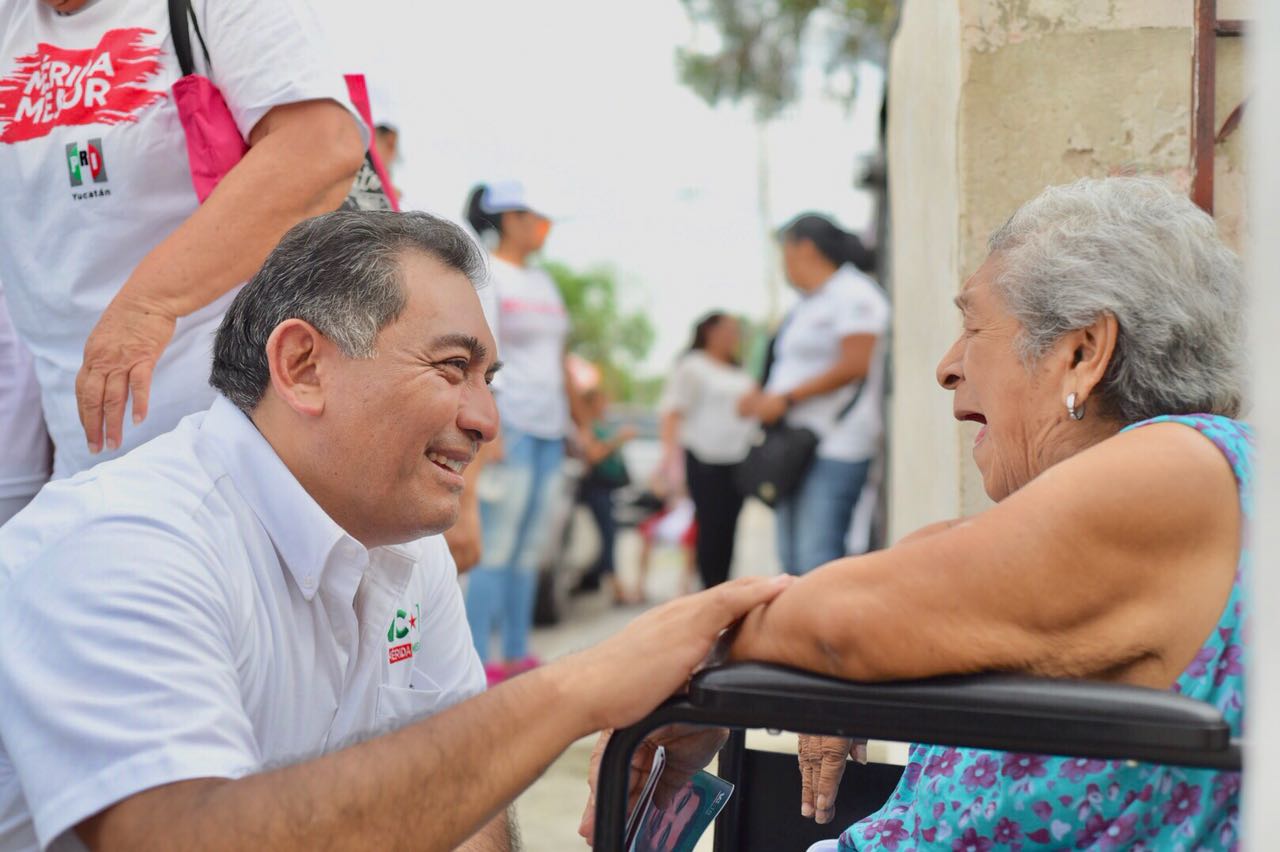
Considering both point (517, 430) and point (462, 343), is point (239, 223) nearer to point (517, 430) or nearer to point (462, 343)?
point (462, 343)

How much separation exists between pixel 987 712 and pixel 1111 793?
0.32 meters

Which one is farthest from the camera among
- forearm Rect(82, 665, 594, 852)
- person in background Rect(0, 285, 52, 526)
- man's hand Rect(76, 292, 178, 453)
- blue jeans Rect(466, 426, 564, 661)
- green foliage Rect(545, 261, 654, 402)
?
green foliage Rect(545, 261, 654, 402)

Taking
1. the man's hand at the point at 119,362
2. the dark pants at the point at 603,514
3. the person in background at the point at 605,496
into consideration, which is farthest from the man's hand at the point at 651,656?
the dark pants at the point at 603,514

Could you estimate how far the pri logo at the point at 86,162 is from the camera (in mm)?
2438

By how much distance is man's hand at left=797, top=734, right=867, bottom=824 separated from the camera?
6.64 ft

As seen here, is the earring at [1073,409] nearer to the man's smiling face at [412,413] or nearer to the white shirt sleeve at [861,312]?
the man's smiling face at [412,413]

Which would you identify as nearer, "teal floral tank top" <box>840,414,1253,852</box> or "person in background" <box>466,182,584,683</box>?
"teal floral tank top" <box>840,414,1253,852</box>

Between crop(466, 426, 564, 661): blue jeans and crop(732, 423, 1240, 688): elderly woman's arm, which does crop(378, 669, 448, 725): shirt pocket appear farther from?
crop(466, 426, 564, 661): blue jeans

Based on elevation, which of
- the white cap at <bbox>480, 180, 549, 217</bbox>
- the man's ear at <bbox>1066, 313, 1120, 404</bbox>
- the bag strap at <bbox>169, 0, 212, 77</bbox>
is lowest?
the man's ear at <bbox>1066, 313, 1120, 404</bbox>

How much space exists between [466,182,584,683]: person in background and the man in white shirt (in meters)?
3.30

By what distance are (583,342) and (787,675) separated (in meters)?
50.0

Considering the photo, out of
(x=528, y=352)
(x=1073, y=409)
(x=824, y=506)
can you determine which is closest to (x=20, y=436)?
(x=1073, y=409)

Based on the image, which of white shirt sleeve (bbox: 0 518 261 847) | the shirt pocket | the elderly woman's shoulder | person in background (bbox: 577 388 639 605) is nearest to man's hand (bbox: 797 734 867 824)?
the shirt pocket

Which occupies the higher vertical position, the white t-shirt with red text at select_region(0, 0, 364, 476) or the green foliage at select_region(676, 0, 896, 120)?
the green foliage at select_region(676, 0, 896, 120)
